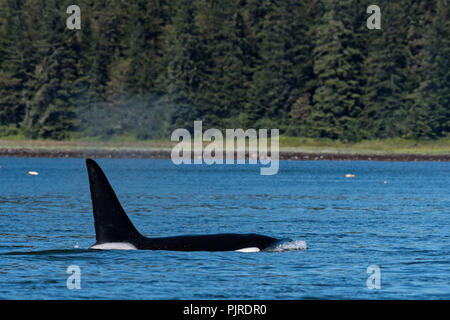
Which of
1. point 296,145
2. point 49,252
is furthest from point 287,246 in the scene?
point 296,145

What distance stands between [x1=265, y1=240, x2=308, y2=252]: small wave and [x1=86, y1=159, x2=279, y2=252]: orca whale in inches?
10.4

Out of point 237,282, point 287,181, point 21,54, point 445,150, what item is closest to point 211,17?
point 21,54

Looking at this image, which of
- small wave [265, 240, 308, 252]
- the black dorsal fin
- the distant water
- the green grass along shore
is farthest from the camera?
the green grass along shore

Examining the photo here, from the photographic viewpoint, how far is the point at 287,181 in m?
103

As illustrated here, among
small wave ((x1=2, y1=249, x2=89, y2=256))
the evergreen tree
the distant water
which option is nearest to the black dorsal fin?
the distant water

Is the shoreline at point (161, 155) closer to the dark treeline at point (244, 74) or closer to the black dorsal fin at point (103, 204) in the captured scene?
the dark treeline at point (244, 74)

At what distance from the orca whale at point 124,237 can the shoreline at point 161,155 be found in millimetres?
125703

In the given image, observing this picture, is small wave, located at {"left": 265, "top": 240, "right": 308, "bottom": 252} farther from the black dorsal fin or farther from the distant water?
the black dorsal fin

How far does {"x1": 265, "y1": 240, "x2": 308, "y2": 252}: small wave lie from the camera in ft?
102

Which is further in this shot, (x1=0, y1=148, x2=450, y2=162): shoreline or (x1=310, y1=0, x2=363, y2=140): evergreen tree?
(x1=310, y1=0, x2=363, y2=140): evergreen tree

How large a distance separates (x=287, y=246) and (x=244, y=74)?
481 ft

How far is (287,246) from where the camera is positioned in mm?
32219

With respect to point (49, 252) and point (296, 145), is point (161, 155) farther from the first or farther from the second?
point (49, 252)
